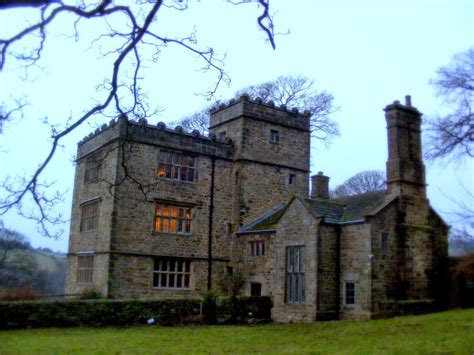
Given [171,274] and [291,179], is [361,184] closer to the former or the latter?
[291,179]

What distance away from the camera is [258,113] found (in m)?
29.7

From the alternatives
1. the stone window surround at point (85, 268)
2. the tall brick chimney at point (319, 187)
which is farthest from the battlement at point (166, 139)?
the stone window surround at point (85, 268)

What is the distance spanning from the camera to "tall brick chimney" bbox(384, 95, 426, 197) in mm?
22062

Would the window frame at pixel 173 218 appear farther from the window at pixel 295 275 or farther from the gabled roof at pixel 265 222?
the window at pixel 295 275

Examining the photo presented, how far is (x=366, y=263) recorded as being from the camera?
20.7 m

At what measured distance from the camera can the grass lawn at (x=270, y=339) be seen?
12.6 meters

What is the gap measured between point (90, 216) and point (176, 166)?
17.9 ft

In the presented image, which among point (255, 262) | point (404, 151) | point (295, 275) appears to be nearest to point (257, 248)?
point (255, 262)

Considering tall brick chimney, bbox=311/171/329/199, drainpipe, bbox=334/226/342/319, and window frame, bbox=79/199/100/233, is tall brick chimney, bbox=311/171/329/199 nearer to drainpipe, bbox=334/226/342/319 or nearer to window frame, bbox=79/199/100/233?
drainpipe, bbox=334/226/342/319

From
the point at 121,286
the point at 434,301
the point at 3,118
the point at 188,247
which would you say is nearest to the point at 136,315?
the point at 121,286

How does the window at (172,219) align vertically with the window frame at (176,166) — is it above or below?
below

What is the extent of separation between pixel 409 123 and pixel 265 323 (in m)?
10.6

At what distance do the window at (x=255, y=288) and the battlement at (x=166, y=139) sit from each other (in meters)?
7.24

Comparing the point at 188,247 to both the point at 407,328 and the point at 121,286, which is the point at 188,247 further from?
the point at 407,328
